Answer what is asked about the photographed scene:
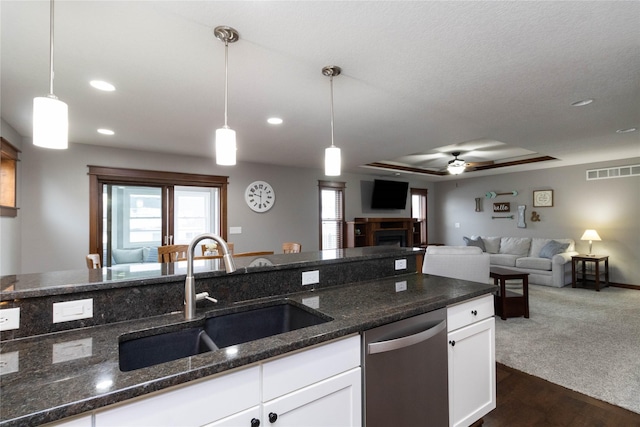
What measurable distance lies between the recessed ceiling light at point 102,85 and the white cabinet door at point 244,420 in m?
2.57

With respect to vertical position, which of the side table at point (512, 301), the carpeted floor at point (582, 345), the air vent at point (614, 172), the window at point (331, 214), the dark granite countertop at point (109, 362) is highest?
the air vent at point (614, 172)

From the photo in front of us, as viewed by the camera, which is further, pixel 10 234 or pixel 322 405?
pixel 10 234

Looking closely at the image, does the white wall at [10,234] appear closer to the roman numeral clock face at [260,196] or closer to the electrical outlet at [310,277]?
the roman numeral clock face at [260,196]

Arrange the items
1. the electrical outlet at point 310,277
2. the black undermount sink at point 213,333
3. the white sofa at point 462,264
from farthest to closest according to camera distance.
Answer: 1. the white sofa at point 462,264
2. the electrical outlet at point 310,277
3. the black undermount sink at point 213,333

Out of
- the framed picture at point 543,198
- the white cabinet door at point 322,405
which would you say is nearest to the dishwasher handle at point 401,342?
the white cabinet door at point 322,405

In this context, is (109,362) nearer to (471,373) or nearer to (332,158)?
(332,158)

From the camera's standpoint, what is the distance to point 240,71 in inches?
85.8

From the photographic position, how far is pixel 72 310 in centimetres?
121

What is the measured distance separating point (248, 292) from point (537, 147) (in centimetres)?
498

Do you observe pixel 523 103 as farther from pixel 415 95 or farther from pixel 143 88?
pixel 143 88

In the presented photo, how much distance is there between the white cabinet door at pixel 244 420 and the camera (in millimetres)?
953

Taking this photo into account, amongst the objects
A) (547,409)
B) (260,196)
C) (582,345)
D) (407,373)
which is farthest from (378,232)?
(407,373)

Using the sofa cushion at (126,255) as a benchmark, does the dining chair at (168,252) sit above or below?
above

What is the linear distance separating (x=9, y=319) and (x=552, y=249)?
755 cm
